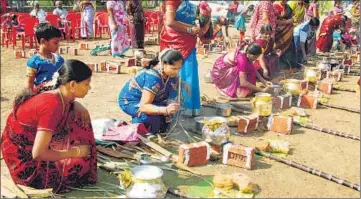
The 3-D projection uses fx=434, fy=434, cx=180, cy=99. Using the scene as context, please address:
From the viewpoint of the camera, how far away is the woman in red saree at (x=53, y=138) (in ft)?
9.63

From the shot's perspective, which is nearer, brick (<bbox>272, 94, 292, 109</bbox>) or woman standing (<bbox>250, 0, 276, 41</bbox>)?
brick (<bbox>272, 94, 292, 109</bbox>)

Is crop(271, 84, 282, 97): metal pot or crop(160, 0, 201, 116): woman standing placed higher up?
crop(160, 0, 201, 116): woman standing

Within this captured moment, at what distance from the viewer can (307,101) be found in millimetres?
6012

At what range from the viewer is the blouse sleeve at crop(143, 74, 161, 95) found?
4.25 m

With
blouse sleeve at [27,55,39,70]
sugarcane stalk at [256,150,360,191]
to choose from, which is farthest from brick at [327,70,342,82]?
blouse sleeve at [27,55,39,70]

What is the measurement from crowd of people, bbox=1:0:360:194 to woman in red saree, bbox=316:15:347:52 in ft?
8.03

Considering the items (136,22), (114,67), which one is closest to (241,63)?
(114,67)

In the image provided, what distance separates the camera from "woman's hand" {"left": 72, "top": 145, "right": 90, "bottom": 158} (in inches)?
124

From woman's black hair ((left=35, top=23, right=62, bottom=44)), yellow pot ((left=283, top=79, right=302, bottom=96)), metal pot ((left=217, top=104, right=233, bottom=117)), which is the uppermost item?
woman's black hair ((left=35, top=23, right=62, bottom=44))

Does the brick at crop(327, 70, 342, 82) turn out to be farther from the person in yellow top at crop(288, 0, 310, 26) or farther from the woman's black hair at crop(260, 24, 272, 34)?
the person in yellow top at crop(288, 0, 310, 26)

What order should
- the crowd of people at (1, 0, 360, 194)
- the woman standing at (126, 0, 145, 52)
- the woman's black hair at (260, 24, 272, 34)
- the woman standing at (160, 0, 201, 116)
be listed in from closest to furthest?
the crowd of people at (1, 0, 360, 194), the woman standing at (160, 0, 201, 116), the woman's black hair at (260, 24, 272, 34), the woman standing at (126, 0, 145, 52)

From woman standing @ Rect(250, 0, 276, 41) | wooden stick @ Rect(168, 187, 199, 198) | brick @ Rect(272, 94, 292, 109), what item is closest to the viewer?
wooden stick @ Rect(168, 187, 199, 198)

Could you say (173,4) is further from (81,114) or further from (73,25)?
(73,25)

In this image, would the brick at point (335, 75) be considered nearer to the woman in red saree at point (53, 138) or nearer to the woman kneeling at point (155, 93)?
the woman kneeling at point (155, 93)
